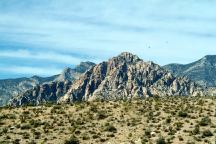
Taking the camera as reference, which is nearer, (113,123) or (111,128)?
(111,128)

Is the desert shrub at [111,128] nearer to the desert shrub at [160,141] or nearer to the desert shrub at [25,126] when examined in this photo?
the desert shrub at [160,141]

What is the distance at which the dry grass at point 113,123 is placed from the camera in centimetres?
7138

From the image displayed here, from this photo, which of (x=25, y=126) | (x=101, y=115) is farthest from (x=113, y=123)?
(x=25, y=126)

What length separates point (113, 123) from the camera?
3174 inches

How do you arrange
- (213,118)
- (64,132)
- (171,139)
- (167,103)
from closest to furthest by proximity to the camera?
Answer: (171,139), (64,132), (213,118), (167,103)

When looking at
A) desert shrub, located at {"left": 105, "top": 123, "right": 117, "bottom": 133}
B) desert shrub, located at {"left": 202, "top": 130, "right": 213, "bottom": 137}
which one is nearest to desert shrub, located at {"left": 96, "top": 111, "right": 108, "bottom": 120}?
desert shrub, located at {"left": 105, "top": 123, "right": 117, "bottom": 133}

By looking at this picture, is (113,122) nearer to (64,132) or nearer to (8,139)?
(64,132)

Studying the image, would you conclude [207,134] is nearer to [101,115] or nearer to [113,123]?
[113,123]

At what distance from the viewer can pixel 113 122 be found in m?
81.2

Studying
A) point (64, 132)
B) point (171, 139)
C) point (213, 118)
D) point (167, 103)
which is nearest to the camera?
point (171, 139)

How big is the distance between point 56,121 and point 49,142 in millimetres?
11142

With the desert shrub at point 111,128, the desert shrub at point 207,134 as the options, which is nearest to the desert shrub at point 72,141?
the desert shrub at point 111,128

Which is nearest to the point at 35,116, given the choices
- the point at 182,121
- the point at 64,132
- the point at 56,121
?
the point at 56,121

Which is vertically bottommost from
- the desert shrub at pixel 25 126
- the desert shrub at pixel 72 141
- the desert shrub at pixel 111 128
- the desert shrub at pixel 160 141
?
the desert shrub at pixel 160 141
